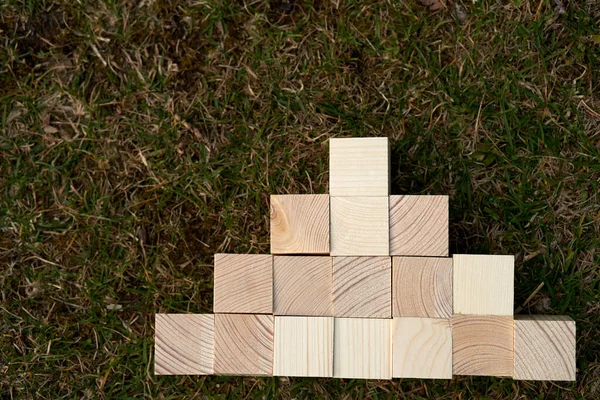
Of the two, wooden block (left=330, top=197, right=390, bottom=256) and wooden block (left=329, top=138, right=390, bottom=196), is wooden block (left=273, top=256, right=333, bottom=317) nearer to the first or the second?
wooden block (left=330, top=197, right=390, bottom=256)

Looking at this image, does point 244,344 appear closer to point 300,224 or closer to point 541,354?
point 300,224

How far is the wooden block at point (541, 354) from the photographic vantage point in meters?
1.02

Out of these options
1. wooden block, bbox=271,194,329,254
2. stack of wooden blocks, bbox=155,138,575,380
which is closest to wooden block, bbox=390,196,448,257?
stack of wooden blocks, bbox=155,138,575,380

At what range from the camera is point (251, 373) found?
1.07 meters

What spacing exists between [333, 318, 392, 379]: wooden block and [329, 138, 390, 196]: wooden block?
0.88 feet

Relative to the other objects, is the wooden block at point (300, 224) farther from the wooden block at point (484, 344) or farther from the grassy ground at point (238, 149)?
the wooden block at point (484, 344)

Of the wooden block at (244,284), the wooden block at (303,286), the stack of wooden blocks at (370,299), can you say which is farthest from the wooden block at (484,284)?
the wooden block at (244,284)

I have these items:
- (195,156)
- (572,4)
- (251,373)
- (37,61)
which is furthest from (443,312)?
(37,61)

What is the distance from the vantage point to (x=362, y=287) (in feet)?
3.42

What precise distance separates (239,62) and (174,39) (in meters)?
0.18

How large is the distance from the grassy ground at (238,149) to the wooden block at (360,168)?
0.57 feet

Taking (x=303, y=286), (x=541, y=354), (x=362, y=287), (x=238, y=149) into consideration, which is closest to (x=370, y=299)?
(x=362, y=287)

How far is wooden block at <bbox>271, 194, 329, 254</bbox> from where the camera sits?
3.43 ft

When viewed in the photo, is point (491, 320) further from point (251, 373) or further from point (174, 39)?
point (174, 39)
